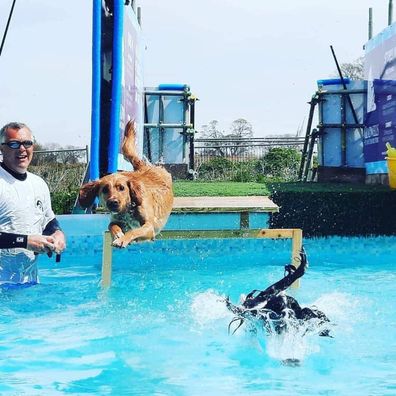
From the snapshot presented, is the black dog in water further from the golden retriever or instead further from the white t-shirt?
the white t-shirt

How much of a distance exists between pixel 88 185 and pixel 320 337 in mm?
1849

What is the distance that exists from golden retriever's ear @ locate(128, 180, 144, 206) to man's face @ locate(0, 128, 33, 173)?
2.48ft

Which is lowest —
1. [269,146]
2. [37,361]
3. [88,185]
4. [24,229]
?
[37,361]

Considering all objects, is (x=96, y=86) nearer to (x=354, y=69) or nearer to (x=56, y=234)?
(x=56, y=234)

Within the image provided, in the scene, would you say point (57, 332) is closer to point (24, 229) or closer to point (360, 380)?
point (24, 229)

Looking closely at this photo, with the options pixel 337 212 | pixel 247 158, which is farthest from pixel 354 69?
pixel 337 212

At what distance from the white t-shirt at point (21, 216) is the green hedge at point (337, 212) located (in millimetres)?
4772

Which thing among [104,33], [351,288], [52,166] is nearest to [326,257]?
[351,288]

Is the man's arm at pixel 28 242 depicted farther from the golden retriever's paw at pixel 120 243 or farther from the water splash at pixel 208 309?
the water splash at pixel 208 309

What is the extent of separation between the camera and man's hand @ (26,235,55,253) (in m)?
4.50

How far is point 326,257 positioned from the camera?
8.72 meters

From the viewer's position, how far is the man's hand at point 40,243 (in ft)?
14.8

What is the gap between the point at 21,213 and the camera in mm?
4902

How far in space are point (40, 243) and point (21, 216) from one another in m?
0.49
